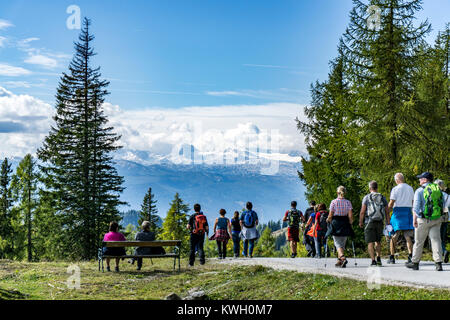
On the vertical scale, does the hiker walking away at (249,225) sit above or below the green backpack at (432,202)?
below

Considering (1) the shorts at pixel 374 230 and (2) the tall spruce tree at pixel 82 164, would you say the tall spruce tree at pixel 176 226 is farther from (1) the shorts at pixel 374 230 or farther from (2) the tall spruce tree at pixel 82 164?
(1) the shorts at pixel 374 230

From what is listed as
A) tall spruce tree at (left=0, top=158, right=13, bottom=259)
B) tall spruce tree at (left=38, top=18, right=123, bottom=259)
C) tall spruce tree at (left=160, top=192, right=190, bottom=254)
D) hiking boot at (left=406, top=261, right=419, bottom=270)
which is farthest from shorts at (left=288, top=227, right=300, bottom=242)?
tall spruce tree at (left=0, top=158, right=13, bottom=259)

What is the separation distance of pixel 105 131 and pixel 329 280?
30695mm

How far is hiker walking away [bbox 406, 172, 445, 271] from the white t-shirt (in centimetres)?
108

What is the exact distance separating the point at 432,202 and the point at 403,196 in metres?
1.34

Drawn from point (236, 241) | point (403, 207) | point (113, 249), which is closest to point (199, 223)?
point (113, 249)

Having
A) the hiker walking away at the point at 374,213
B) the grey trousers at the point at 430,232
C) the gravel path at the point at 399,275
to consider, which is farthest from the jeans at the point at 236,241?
the grey trousers at the point at 430,232

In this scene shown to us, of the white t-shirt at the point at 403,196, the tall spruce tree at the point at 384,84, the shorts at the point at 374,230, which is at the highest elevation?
the tall spruce tree at the point at 384,84

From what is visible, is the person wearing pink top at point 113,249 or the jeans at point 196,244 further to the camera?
the jeans at point 196,244

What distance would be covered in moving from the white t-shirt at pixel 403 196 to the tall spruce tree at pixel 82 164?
83.4ft

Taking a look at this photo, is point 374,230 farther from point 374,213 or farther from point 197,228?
point 197,228

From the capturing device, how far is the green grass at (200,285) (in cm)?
912
